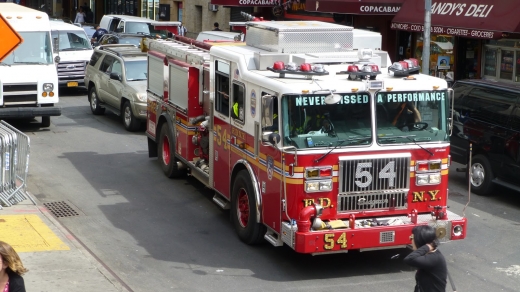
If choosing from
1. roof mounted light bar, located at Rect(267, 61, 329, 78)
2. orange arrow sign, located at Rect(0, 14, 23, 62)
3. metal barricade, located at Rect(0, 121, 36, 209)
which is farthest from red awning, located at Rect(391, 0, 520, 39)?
orange arrow sign, located at Rect(0, 14, 23, 62)

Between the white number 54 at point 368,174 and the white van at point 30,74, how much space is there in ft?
36.9

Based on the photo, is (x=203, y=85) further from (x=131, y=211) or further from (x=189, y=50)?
(x=131, y=211)

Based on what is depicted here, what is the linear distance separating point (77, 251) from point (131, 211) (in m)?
2.60

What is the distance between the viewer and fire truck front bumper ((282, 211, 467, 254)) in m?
9.82

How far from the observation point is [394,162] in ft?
33.6

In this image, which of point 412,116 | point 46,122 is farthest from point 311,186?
point 46,122

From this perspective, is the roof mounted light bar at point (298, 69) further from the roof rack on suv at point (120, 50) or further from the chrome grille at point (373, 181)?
the roof rack on suv at point (120, 50)

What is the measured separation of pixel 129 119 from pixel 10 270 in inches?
534

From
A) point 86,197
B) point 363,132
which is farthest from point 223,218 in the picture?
point 363,132

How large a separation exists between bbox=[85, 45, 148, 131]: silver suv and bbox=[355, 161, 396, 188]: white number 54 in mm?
10144

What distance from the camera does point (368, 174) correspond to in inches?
400

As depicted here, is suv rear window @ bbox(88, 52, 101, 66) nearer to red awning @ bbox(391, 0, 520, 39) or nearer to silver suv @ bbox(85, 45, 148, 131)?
silver suv @ bbox(85, 45, 148, 131)

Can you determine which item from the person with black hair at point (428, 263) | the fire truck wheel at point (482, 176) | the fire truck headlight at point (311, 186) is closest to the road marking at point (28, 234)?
the fire truck headlight at point (311, 186)

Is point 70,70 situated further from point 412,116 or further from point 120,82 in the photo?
point 412,116
